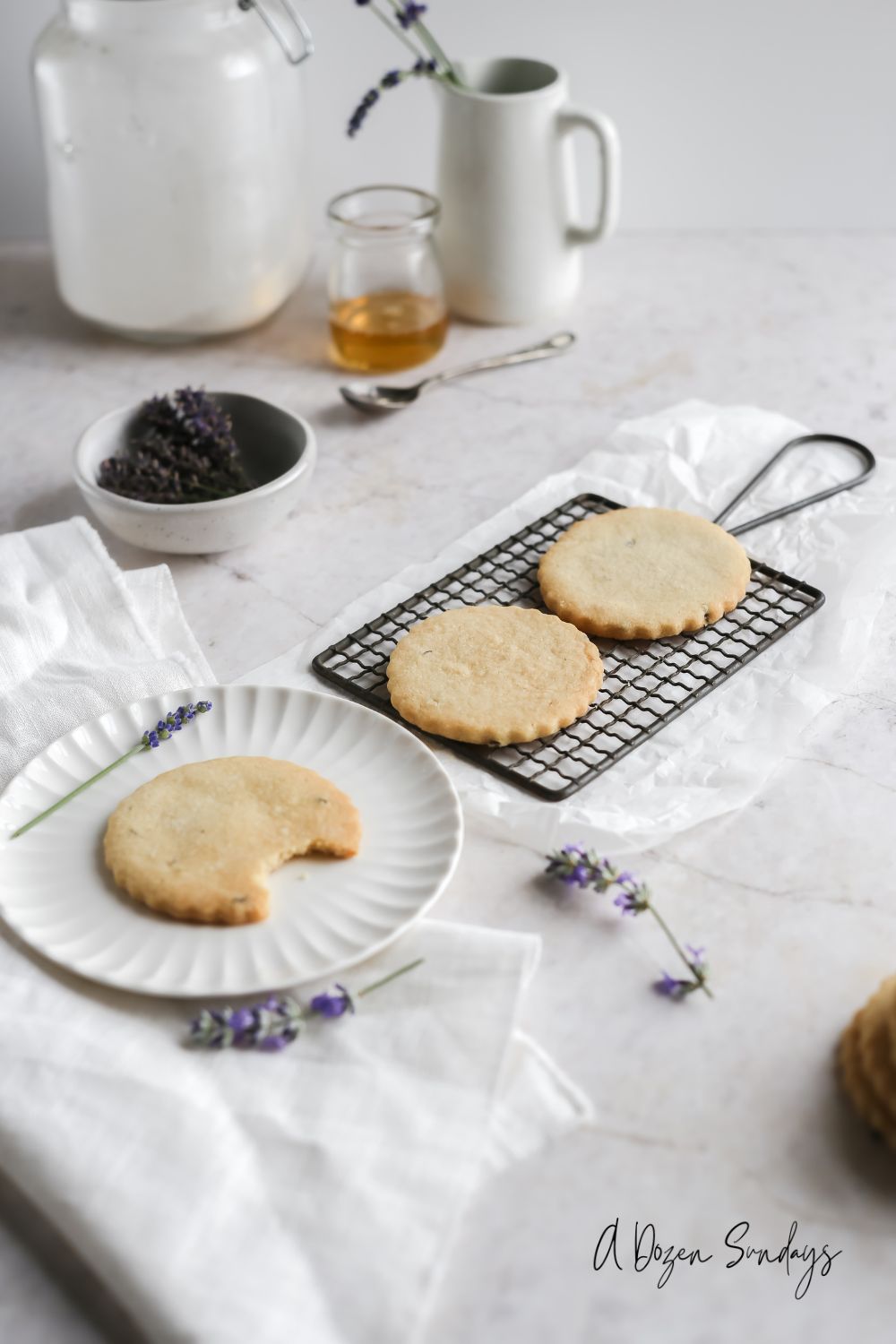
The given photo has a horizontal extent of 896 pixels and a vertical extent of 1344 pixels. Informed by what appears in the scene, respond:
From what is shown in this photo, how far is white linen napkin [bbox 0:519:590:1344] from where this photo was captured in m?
0.62

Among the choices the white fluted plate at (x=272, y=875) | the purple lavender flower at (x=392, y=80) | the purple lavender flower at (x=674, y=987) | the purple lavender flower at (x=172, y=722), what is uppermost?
the purple lavender flower at (x=392, y=80)

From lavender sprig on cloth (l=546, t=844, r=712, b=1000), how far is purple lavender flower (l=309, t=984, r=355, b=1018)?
0.17m

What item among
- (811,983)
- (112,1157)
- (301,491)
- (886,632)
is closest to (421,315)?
(301,491)

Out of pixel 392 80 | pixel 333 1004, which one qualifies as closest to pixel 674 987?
pixel 333 1004

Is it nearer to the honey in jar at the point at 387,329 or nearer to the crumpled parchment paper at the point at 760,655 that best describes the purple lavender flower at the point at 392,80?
the honey in jar at the point at 387,329

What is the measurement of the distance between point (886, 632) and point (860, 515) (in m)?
0.15

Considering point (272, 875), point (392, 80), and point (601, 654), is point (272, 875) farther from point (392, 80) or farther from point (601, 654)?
point (392, 80)

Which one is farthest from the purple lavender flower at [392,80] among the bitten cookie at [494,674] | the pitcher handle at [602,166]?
the bitten cookie at [494,674]

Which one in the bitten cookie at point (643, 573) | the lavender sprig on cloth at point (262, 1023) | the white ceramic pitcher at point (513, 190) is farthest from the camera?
the white ceramic pitcher at point (513, 190)

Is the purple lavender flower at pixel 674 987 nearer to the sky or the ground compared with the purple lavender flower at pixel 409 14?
nearer to the ground

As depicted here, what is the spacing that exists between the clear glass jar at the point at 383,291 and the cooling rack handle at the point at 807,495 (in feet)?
1.42

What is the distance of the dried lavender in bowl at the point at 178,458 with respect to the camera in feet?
3.76

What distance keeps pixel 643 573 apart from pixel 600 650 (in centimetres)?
9

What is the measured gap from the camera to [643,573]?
1.08 meters
